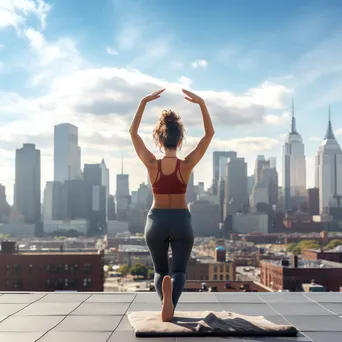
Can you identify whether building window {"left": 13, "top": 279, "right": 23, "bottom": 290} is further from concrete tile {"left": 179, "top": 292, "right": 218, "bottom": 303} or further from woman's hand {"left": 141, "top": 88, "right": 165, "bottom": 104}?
woman's hand {"left": 141, "top": 88, "right": 165, "bottom": 104}

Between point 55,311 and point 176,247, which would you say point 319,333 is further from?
point 55,311

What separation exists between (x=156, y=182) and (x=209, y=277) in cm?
6512

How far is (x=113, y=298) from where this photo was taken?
29.1ft

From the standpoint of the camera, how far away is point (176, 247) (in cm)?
720

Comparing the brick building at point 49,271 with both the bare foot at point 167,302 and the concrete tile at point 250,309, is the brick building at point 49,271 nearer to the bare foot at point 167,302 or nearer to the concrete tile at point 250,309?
the concrete tile at point 250,309

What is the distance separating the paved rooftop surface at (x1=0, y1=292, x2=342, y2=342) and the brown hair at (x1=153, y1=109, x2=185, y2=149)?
2.39 meters

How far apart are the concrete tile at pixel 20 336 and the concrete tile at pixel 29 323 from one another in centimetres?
16

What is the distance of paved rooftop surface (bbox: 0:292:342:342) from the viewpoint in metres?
6.15

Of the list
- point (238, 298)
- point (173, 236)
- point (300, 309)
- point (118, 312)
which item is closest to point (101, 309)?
point (118, 312)

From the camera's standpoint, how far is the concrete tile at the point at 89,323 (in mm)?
6461

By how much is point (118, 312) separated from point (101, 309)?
339 mm

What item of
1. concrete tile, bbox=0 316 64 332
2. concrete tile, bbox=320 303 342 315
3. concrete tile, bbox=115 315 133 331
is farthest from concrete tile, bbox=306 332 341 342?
concrete tile, bbox=0 316 64 332

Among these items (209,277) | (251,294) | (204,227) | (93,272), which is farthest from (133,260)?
(204,227)

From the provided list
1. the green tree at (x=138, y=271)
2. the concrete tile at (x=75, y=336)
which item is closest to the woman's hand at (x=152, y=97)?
the concrete tile at (x=75, y=336)
